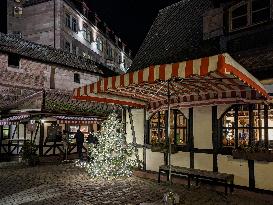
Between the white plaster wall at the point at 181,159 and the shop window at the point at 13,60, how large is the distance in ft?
54.1

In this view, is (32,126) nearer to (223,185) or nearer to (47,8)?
(223,185)

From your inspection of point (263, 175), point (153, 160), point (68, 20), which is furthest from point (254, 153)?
point (68, 20)

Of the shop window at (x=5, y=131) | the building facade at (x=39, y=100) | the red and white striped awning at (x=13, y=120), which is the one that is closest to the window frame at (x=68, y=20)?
the building facade at (x=39, y=100)

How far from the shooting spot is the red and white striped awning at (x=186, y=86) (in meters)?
5.64

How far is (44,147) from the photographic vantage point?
67.4 feet

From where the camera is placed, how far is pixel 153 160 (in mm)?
12555

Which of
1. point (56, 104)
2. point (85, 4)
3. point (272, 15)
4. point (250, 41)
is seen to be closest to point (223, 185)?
point (250, 41)

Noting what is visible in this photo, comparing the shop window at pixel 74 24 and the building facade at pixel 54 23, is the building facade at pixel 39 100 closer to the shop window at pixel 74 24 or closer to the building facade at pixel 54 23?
the building facade at pixel 54 23

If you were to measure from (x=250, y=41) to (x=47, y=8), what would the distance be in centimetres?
2714

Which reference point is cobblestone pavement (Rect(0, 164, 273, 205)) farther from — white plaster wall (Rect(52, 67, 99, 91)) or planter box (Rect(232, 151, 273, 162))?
white plaster wall (Rect(52, 67, 99, 91))

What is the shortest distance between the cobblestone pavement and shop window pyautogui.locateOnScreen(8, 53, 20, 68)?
12.7 m

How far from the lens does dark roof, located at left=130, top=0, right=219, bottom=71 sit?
13.8 meters

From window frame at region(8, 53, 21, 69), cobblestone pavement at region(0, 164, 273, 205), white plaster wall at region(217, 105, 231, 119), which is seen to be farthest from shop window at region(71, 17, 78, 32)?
white plaster wall at region(217, 105, 231, 119)

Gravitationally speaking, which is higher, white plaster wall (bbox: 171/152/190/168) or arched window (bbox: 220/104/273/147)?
arched window (bbox: 220/104/273/147)
